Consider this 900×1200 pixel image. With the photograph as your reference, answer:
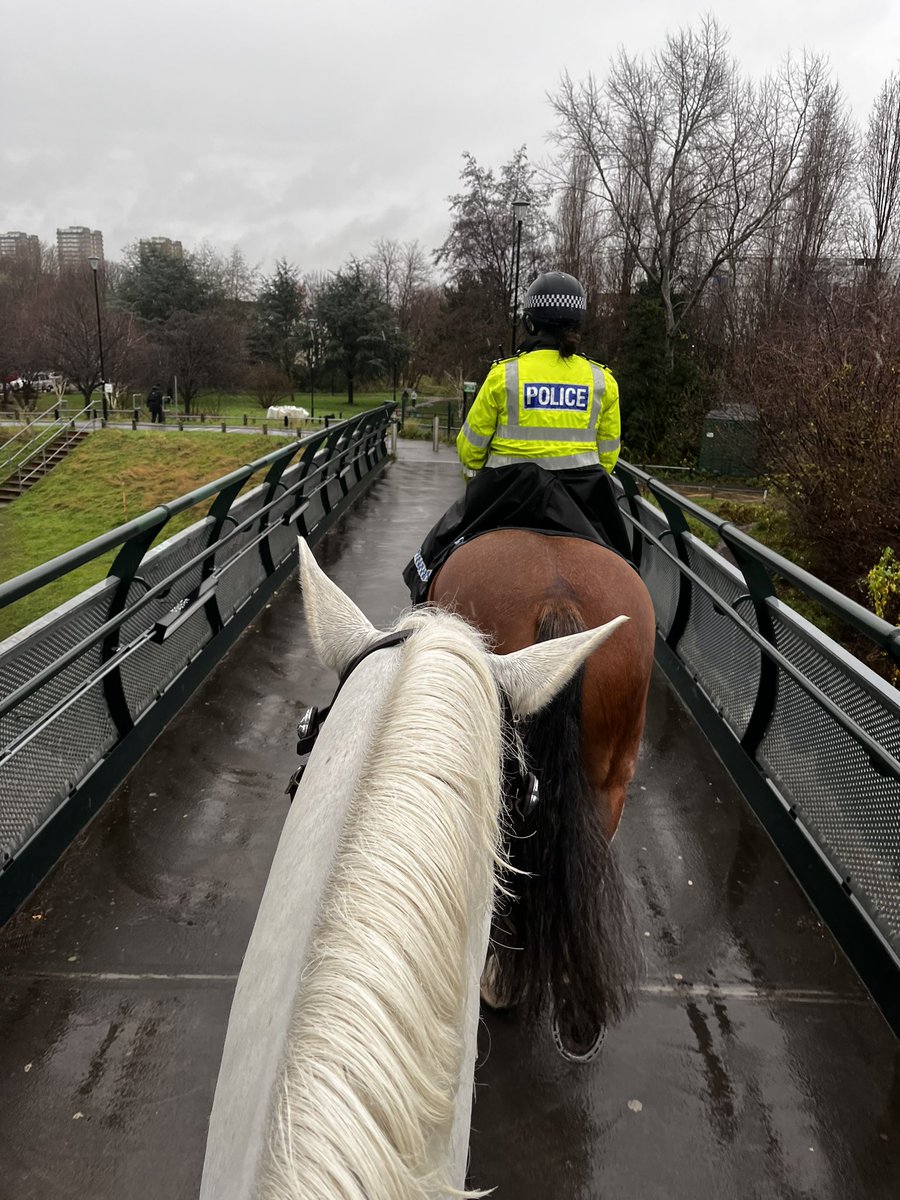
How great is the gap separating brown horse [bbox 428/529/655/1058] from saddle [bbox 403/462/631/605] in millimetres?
147

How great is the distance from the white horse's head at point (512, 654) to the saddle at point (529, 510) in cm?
105

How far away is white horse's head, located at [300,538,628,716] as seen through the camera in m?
1.61

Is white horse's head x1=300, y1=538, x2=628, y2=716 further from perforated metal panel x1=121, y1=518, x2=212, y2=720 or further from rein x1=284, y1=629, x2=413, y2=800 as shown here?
perforated metal panel x1=121, y1=518, x2=212, y2=720

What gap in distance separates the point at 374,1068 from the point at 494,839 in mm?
427

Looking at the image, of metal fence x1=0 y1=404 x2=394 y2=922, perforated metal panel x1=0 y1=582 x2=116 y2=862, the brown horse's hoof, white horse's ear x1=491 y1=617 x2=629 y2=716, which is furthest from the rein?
perforated metal panel x1=0 y1=582 x2=116 y2=862

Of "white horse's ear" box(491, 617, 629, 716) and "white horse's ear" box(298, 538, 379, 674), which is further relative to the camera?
"white horse's ear" box(298, 538, 379, 674)

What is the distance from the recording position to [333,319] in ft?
163

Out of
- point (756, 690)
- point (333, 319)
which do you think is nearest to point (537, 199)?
point (333, 319)

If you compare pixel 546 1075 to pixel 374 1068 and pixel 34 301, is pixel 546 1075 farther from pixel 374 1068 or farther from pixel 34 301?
pixel 34 301

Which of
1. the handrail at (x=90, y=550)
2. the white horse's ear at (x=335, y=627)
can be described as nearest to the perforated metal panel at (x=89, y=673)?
the handrail at (x=90, y=550)

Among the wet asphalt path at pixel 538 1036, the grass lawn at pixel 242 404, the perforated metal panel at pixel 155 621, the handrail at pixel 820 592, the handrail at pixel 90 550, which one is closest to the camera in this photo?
the wet asphalt path at pixel 538 1036

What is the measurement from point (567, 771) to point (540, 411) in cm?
141

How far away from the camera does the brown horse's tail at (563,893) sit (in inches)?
88.5

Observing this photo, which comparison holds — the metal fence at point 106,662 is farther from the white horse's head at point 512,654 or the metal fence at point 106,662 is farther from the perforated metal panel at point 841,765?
the perforated metal panel at point 841,765
